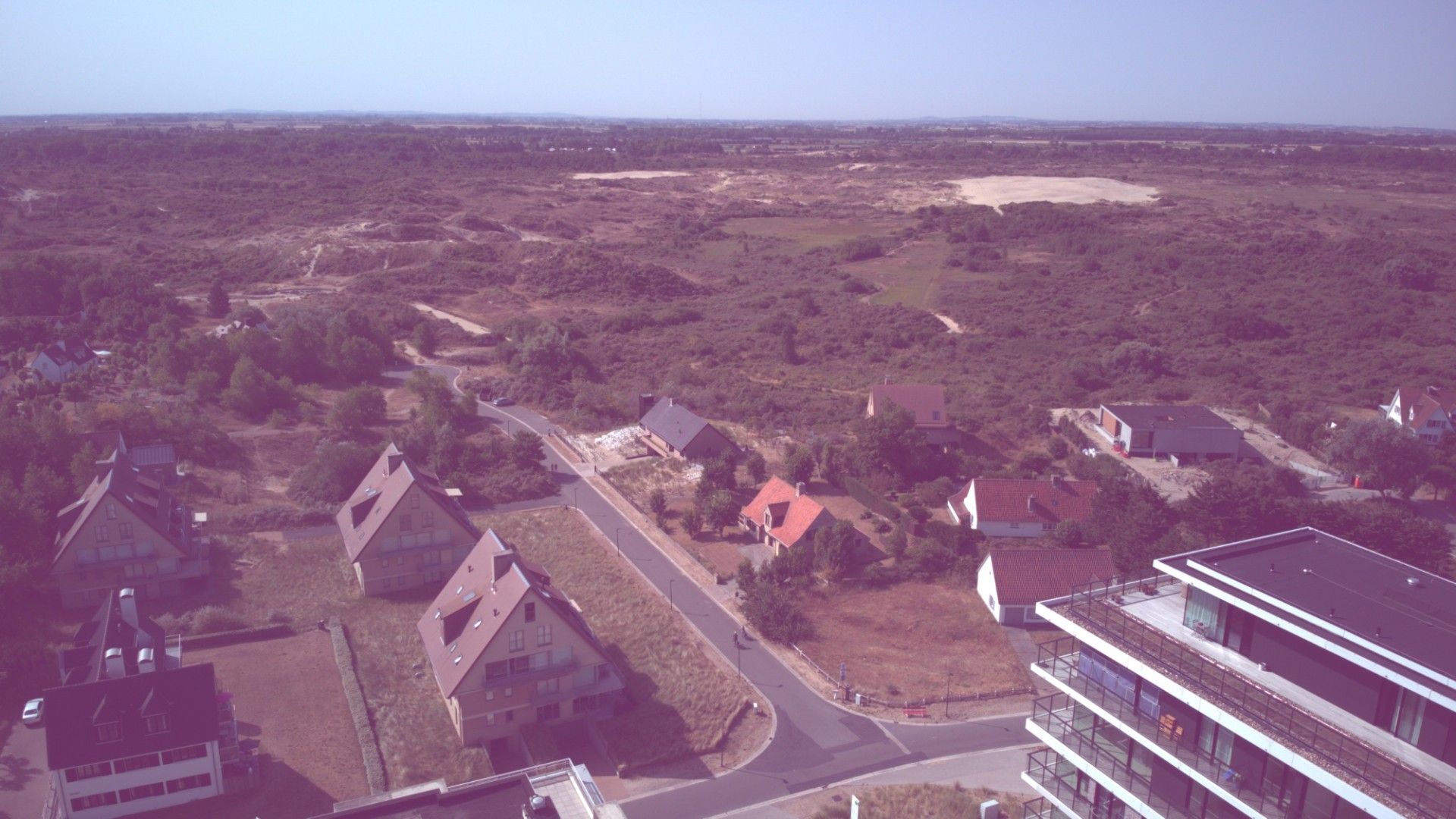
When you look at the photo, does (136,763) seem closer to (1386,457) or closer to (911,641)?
(911,641)

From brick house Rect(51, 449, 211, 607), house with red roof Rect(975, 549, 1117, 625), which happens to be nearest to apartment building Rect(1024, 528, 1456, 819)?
house with red roof Rect(975, 549, 1117, 625)

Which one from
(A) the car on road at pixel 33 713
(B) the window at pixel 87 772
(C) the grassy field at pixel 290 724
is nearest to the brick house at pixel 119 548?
(C) the grassy field at pixel 290 724

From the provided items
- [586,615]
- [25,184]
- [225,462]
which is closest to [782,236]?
[225,462]

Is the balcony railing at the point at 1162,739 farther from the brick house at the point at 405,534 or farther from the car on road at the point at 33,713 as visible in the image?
the car on road at the point at 33,713

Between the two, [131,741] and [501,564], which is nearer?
[131,741]

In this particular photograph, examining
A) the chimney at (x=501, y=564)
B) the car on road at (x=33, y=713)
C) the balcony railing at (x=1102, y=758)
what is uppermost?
the balcony railing at (x=1102, y=758)

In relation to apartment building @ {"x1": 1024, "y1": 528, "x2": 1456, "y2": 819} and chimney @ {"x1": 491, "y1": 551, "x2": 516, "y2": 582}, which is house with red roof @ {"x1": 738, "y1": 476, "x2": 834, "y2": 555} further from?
apartment building @ {"x1": 1024, "y1": 528, "x2": 1456, "y2": 819}

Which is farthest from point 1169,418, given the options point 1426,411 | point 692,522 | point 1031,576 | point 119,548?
point 119,548
